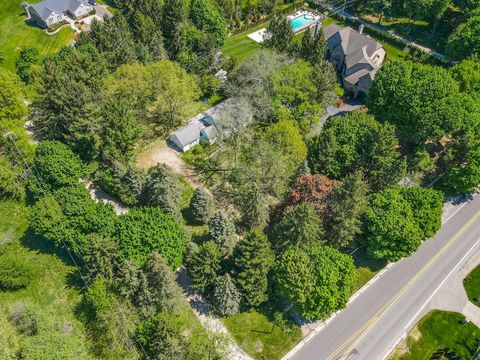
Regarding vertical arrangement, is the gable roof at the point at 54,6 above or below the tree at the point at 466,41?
above

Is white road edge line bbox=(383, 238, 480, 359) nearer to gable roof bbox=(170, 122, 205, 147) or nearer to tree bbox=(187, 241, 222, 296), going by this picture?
tree bbox=(187, 241, 222, 296)

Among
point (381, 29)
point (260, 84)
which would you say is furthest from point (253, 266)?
point (381, 29)

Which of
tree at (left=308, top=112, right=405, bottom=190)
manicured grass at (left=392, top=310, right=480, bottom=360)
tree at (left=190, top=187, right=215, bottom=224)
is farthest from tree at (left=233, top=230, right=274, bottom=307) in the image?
tree at (left=308, top=112, right=405, bottom=190)

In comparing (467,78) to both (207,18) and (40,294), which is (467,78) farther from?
(40,294)

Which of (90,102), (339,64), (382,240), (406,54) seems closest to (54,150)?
(90,102)

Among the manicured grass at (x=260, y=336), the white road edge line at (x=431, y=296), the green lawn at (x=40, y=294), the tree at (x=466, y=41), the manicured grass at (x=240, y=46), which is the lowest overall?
the white road edge line at (x=431, y=296)

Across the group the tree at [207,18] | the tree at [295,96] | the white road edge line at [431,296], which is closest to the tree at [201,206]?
the tree at [295,96]

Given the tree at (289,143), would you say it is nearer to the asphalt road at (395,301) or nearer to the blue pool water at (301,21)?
the asphalt road at (395,301)

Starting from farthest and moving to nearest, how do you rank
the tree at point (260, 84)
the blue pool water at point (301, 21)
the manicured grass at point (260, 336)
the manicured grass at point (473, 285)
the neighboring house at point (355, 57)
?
the blue pool water at point (301, 21)
the neighboring house at point (355, 57)
the tree at point (260, 84)
the manicured grass at point (473, 285)
the manicured grass at point (260, 336)
